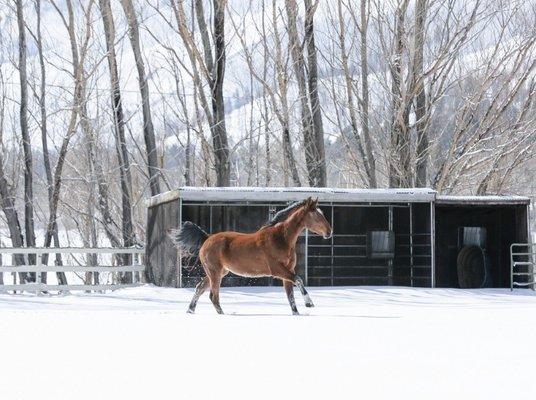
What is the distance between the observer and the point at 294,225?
561 inches

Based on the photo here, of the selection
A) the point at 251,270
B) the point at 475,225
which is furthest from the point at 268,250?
the point at 475,225

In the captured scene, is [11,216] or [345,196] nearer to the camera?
[345,196]

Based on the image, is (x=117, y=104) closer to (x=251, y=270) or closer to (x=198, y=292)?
(x=198, y=292)

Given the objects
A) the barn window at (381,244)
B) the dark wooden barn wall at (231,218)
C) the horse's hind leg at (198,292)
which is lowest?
the horse's hind leg at (198,292)

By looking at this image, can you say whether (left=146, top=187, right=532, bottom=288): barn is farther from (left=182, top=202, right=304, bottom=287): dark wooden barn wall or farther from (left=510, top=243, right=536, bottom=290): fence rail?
(left=510, top=243, right=536, bottom=290): fence rail

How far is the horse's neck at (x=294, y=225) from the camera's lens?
14.2 metres

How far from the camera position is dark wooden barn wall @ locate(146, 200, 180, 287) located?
73.5 ft

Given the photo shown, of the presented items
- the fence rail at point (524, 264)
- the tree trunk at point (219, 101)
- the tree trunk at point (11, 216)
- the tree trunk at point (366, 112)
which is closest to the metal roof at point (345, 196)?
the fence rail at point (524, 264)

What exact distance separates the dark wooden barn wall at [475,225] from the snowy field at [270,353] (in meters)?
8.01

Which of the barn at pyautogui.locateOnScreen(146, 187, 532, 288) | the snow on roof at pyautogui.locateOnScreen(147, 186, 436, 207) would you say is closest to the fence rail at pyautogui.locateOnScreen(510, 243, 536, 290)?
the barn at pyautogui.locateOnScreen(146, 187, 532, 288)

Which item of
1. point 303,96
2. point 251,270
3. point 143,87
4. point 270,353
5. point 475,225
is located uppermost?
point 143,87

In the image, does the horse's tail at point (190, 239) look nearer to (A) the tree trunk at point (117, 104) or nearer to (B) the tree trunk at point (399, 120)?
(B) the tree trunk at point (399, 120)

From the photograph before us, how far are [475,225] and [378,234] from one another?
99.9 inches

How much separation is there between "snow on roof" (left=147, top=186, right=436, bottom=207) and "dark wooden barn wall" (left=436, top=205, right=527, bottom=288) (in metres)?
1.85
